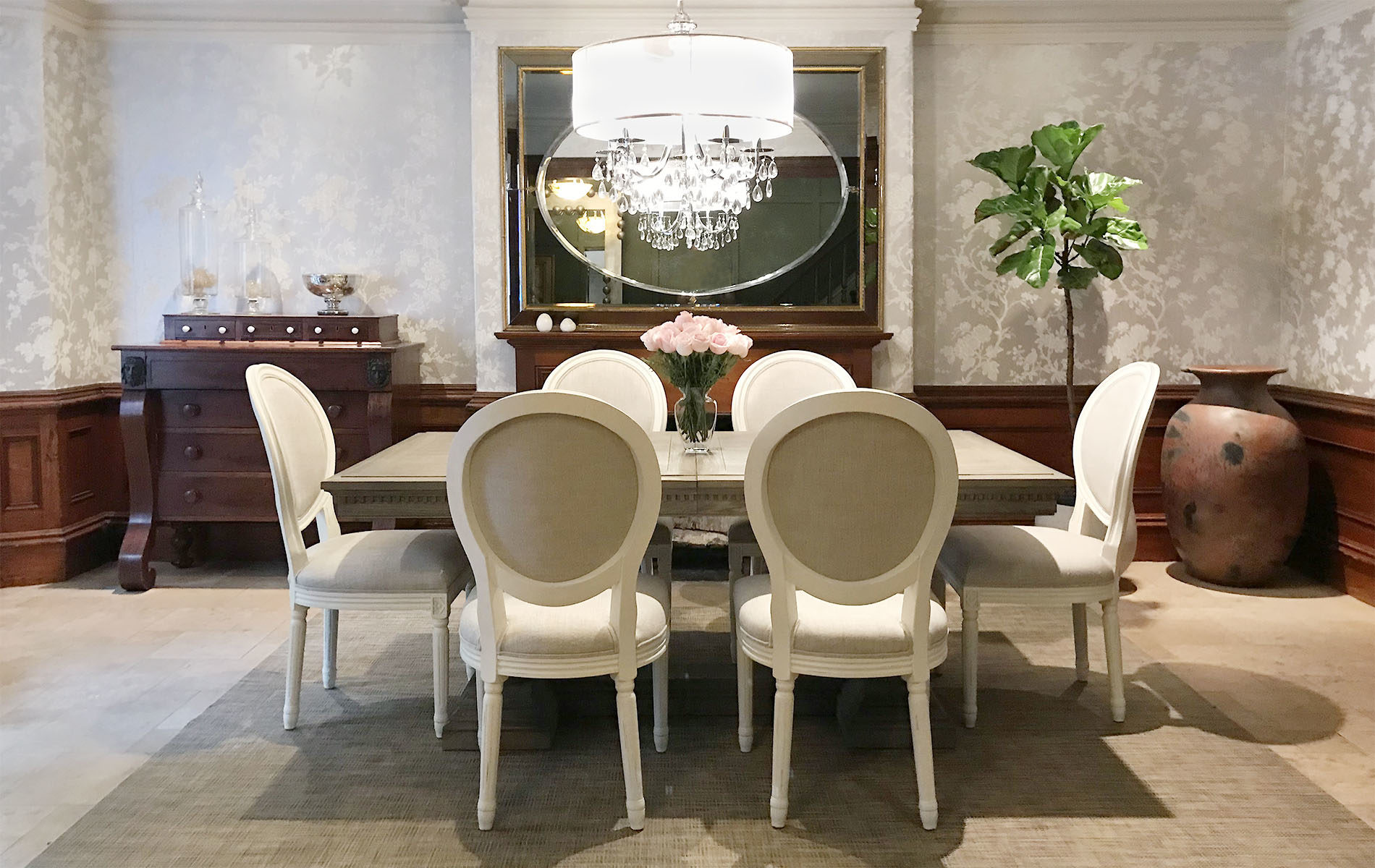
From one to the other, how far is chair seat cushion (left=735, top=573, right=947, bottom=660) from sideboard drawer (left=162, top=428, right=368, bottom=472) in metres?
2.61

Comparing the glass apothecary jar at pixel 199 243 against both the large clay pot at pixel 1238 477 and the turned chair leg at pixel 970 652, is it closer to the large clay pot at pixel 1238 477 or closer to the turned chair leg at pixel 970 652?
the turned chair leg at pixel 970 652

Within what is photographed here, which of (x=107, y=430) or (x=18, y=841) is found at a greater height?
(x=107, y=430)

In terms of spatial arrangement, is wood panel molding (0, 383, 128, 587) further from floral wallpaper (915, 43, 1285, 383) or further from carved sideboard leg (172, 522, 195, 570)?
floral wallpaper (915, 43, 1285, 383)

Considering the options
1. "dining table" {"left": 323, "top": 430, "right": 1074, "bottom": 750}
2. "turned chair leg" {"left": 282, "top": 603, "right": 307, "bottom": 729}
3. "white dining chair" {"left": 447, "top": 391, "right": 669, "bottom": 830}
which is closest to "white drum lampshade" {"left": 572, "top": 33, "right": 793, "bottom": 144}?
"dining table" {"left": 323, "top": 430, "right": 1074, "bottom": 750}

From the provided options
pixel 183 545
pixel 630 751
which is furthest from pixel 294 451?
pixel 183 545

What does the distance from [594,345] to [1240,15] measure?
299 centimetres

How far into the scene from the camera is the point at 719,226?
193 inches

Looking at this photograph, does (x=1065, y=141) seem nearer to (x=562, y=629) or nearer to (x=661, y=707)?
(x=661, y=707)

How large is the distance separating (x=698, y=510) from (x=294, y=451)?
3.65ft

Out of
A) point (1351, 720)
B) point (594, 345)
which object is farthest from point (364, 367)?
point (1351, 720)

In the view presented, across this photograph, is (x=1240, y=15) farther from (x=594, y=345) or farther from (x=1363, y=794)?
(x=1363, y=794)

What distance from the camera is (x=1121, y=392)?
3.18 metres

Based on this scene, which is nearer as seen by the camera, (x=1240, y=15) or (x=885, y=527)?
(x=885, y=527)

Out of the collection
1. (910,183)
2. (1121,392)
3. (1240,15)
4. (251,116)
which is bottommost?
(1121,392)
